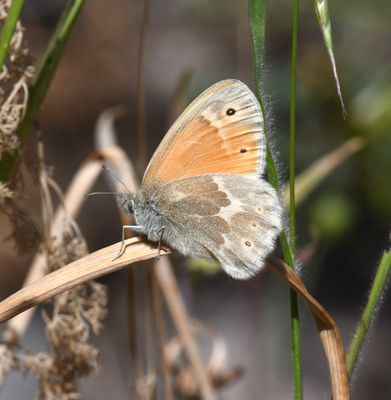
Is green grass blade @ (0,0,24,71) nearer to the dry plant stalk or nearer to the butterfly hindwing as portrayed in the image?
the dry plant stalk

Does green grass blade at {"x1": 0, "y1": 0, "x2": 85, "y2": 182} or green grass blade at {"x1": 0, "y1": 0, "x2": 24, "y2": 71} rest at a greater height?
green grass blade at {"x1": 0, "y1": 0, "x2": 24, "y2": 71}

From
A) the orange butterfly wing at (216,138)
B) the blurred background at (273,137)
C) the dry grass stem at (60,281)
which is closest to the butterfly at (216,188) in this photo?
the orange butterfly wing at (216,138)

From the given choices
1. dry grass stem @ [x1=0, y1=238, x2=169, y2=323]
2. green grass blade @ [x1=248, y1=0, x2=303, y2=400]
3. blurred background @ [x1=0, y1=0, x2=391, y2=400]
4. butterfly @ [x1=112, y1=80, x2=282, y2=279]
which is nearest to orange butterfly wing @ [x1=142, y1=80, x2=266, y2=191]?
butterfly @ [x1=112, y1=80, x2=282, y2=279]

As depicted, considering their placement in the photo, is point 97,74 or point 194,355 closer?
point 194,355

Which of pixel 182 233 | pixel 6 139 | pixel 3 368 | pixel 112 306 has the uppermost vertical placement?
pixel 6 139

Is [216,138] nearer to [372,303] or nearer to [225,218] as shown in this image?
[225,218]

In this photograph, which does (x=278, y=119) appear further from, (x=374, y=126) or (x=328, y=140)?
(x=374, y=126)

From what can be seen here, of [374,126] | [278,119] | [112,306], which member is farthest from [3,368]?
[112,306]
